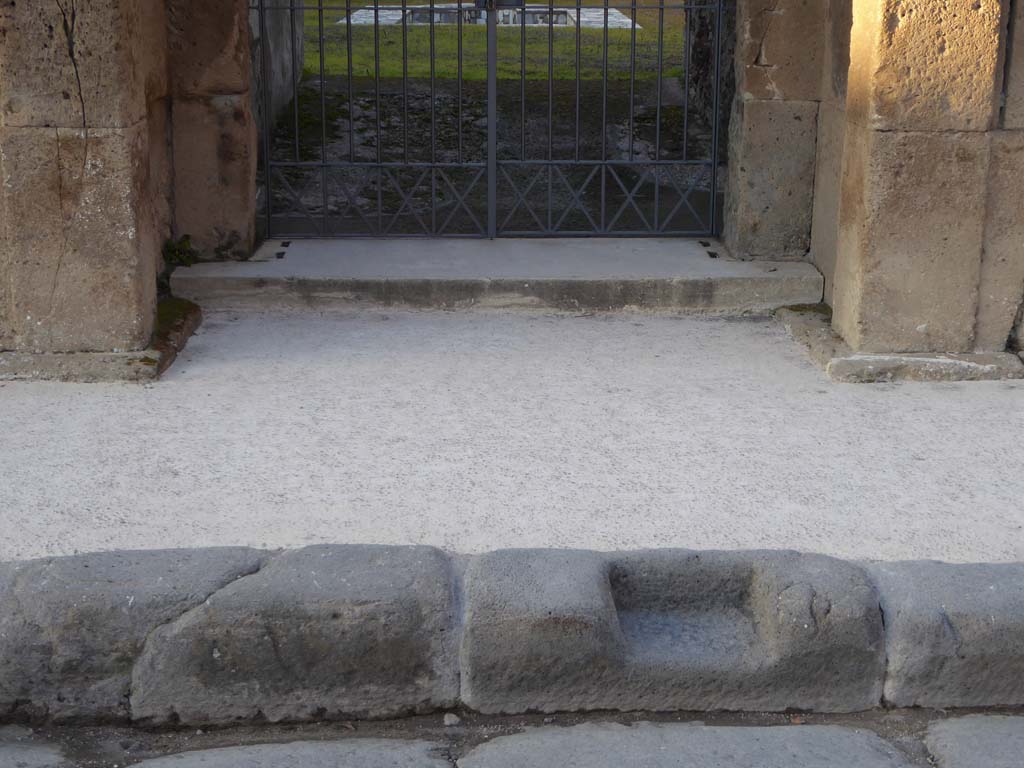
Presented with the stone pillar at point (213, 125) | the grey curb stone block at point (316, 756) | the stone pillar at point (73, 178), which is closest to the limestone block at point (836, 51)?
the stone pillar at point (213, 125)

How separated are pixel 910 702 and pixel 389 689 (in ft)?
4.64

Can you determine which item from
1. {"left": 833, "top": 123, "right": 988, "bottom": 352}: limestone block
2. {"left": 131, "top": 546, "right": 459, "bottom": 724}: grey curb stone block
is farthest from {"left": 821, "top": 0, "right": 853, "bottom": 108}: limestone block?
{"left": 131, "top": 546, "right": 459, "bottom": 724}: grey curb stone block

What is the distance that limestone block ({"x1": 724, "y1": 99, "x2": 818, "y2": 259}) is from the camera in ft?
22.6

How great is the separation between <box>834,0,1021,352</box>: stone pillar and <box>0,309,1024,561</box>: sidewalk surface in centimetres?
32

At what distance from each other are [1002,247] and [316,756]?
3.68 m

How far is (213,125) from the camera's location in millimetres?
6848

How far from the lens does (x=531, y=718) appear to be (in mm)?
3693

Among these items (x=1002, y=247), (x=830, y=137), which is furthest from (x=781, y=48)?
(x=1002, y=247)

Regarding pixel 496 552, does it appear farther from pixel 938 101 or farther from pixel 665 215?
pixel 665 215

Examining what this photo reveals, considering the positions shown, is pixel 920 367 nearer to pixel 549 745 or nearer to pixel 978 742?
pixel 978 742

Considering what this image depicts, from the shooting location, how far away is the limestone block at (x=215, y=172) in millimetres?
6832

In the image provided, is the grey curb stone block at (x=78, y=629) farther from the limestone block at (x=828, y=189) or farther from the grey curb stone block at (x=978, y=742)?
the limestone block at (x=828, y=189)

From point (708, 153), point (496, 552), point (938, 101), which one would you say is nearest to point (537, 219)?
point (708, 153)

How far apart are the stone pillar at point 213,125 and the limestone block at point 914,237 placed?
299 centimetres
